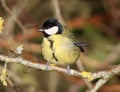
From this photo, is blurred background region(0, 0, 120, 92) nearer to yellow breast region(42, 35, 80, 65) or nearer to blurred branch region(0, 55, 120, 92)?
yellow breast region(42, 35, 80, 65)

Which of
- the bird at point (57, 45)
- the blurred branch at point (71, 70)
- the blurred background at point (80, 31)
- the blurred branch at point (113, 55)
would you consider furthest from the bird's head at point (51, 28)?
the blurred branch at point (113, 55)

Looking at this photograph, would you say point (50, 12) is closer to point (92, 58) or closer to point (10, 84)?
point (92, 58)

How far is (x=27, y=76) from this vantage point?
399cm

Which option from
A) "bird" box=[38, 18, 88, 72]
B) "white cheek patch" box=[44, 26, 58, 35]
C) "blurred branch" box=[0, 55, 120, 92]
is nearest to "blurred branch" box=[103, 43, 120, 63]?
"bird" box=[38, 18, 88, 72]

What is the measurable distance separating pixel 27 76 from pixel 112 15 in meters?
0.98

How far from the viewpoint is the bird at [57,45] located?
2.35m

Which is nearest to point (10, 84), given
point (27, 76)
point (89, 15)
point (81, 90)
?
point (27, 76)

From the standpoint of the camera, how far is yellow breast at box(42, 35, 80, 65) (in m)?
2.34

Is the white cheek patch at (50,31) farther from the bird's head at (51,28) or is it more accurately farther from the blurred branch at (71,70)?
the blurred branch at (71,70)

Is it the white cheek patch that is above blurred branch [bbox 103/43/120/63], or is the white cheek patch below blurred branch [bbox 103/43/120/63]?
above

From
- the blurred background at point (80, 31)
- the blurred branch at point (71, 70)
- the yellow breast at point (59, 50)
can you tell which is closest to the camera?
the blurred branch at point (71, 70)

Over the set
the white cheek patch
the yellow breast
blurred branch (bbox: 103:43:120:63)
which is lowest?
blurred branch (bbox: 103:43:120:63)

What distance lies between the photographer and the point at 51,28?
240 centimetres

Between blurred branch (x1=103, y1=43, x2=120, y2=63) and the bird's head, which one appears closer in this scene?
the bird's head
